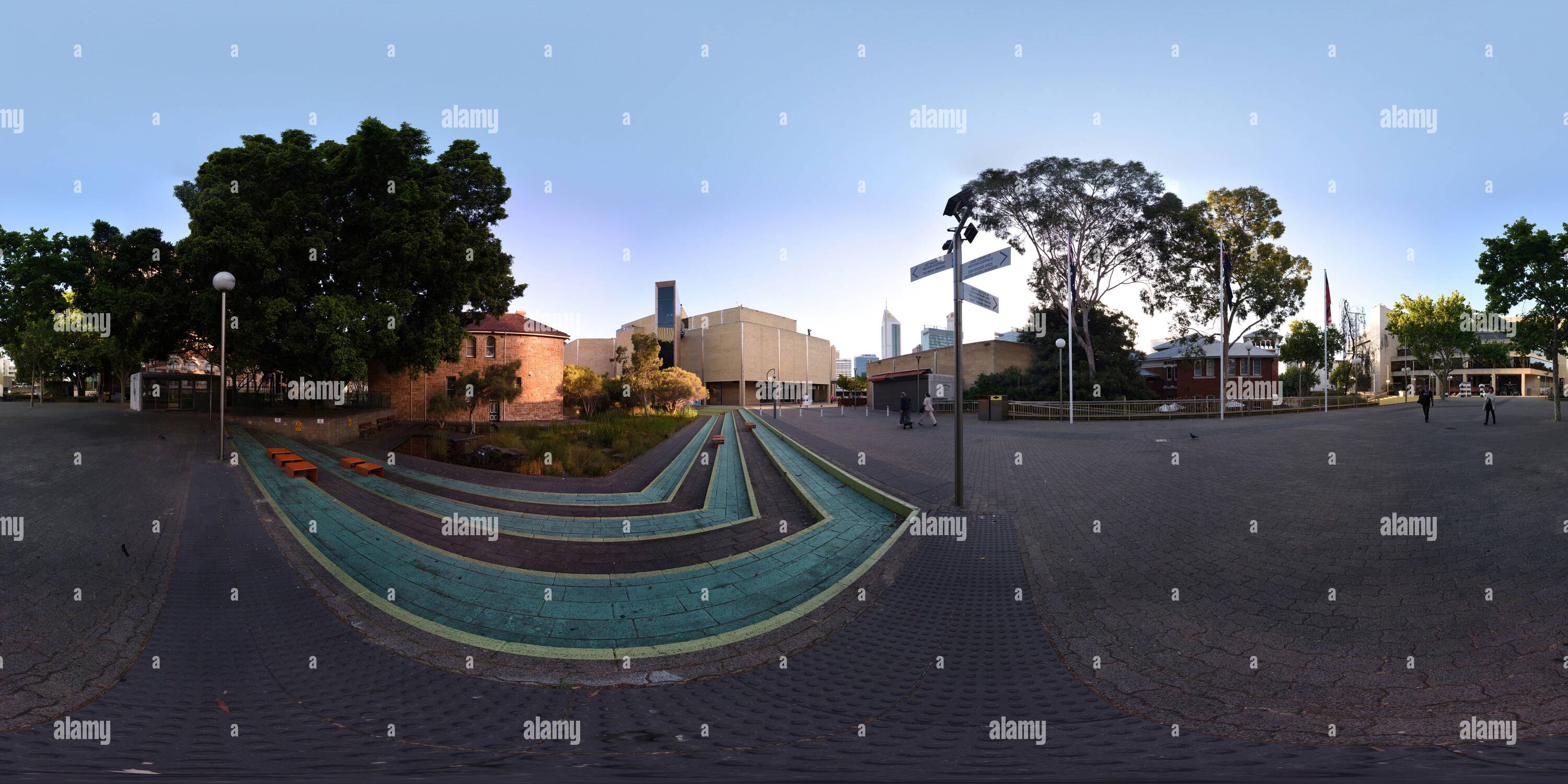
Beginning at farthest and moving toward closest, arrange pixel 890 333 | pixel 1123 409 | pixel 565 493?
pixel 890 333 < pixel 1123 409 < pixel 565 493

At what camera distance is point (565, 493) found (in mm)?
11406

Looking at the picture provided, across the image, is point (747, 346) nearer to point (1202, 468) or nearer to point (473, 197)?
point (473, 197)

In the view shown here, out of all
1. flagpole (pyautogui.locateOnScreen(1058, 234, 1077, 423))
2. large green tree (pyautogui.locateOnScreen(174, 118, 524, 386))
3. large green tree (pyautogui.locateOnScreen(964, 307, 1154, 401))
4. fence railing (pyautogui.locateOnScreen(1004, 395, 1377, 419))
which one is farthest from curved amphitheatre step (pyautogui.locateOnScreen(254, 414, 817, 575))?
large green tree (pyautogui.locateOnScreen(964, 307, 1154, 401))

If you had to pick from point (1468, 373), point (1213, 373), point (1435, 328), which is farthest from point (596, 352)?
point (1468, 373)

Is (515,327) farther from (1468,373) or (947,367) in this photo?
(1468,373)

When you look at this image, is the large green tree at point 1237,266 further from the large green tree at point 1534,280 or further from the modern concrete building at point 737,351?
the modern concrete building at point 737,351

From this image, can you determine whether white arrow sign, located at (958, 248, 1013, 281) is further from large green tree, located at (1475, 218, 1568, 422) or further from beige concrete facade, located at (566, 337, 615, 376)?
beige concrete facade, located at (566, 337, 615, 376)

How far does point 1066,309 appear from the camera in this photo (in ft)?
112

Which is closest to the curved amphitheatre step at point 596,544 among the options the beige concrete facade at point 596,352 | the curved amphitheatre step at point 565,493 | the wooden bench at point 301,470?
the wooden bench at point 301,470

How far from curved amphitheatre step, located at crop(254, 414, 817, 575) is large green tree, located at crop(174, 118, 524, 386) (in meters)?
9.42

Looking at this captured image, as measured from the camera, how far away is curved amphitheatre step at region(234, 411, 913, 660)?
455 centimetres

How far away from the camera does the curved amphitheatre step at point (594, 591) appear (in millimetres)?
4555

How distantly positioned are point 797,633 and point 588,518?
540 centimetres

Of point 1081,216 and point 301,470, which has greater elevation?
point 1081,216
